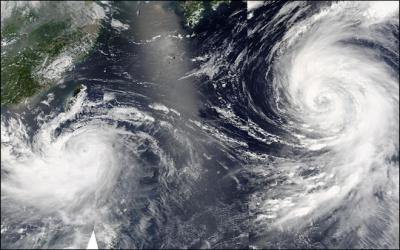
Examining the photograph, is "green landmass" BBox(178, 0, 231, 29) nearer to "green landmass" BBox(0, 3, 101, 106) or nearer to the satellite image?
the satellite image

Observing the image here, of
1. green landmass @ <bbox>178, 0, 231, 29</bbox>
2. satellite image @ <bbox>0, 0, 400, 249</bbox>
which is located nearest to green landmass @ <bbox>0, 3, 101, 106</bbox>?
satellite image @ <bbox>0, 0, 400, 249</bbox>

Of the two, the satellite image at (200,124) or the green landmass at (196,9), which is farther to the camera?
the green landmass at (196,9)

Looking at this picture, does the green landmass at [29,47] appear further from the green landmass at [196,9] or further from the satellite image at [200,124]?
the green landmass at [196,9]

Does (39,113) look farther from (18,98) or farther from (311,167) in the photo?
(311,167)

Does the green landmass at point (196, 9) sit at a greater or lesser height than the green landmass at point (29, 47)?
greater

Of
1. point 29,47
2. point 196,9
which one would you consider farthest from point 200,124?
point 29,47

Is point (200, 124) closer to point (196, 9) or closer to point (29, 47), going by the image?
point (196, 9)

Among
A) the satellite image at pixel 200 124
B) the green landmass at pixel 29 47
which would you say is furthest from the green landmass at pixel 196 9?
the green landmass at pixel 29 47

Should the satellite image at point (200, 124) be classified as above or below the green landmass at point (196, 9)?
below

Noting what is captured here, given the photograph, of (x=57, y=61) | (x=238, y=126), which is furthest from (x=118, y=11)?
(x=238, y=126)
